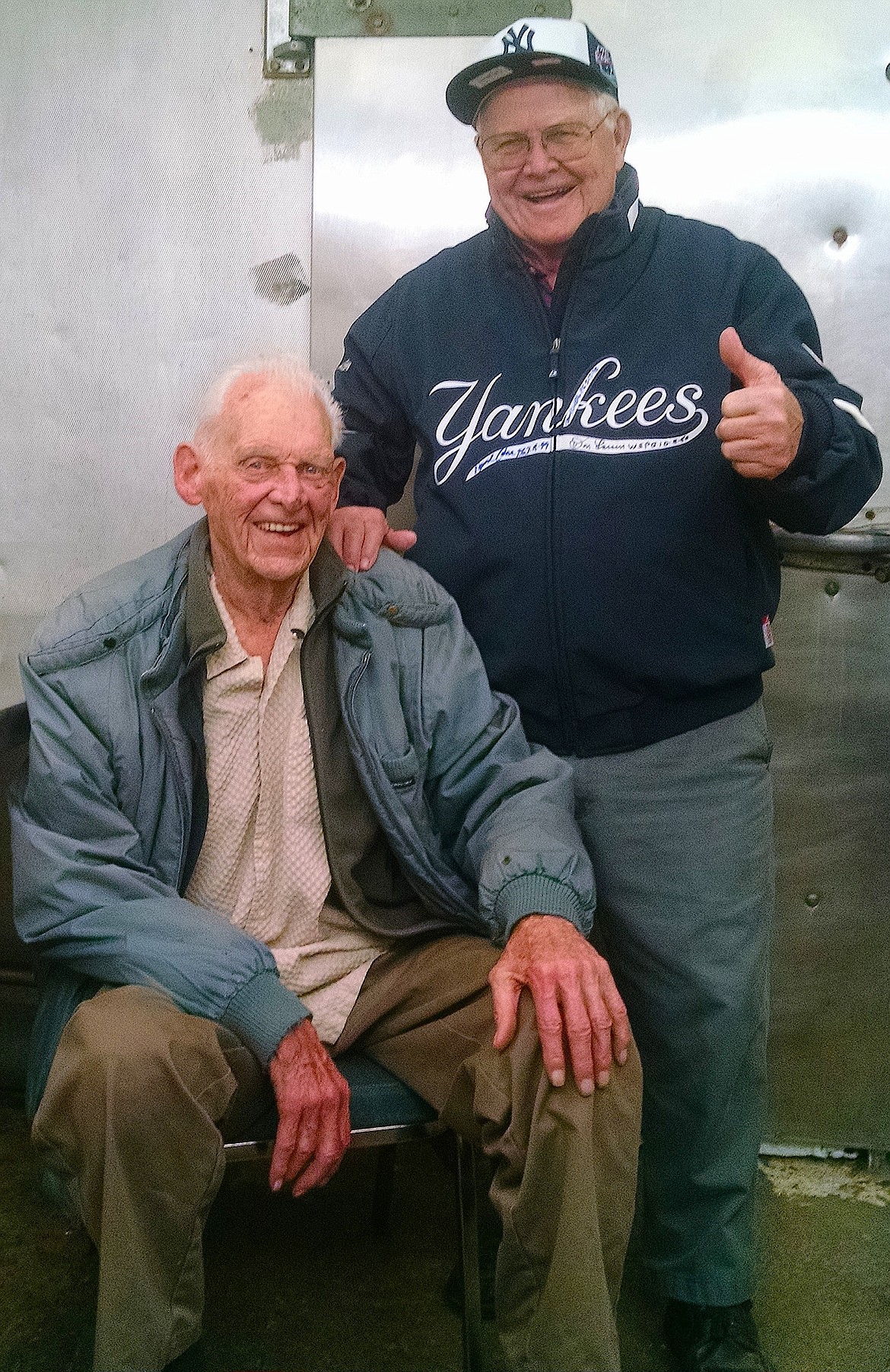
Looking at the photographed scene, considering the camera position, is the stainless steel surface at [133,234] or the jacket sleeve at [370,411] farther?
the stainless steel surface at [133,234]

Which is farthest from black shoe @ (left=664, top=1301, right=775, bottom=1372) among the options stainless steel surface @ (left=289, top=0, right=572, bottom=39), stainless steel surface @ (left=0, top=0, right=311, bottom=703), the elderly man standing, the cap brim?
stainless steel surface @ (left=289, top=0, right=572, bottom=39)

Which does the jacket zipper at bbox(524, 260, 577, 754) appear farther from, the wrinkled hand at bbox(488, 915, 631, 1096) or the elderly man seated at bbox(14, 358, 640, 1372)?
the wrinkled hand at bbox(488, 915, 631, 1096)

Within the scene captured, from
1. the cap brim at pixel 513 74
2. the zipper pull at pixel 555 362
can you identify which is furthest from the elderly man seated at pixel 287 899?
the cap brim at pixel 513 74

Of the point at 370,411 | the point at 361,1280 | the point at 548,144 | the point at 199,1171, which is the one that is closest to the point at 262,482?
the point at 370,411

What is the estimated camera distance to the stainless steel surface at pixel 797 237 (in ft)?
8.05

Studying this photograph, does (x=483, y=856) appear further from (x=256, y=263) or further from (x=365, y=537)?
(x=256, y=263)

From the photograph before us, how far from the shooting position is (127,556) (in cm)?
274

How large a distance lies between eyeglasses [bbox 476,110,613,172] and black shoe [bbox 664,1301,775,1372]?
1942mm

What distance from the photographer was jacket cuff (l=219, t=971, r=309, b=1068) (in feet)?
5.82

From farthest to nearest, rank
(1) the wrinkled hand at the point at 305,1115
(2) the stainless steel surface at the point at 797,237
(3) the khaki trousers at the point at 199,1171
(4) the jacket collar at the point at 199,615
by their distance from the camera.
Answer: (2) the stainless steel surface at the point at 797,237
(4) the jacket collar at the point at 199,615
(1) the wrinkled hand at the point at 305,1115
(3) the khaki trousers at the point at 199,1171

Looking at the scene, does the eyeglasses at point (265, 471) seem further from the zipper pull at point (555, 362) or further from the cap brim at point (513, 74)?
the cap brim at point (513, 74)

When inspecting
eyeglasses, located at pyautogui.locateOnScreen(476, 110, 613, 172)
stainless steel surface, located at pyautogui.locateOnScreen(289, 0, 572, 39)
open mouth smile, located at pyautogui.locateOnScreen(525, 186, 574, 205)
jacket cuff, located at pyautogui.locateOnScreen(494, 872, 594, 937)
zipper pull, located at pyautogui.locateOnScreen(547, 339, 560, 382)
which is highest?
stainless steel surface, located at pyautogui.locateOnScreen(289, 0, 572, 39)

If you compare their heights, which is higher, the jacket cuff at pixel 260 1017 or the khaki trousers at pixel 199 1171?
the jacket cuff at pixel 260 1017

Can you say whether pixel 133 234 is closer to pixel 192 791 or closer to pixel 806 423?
pixel 192 791
